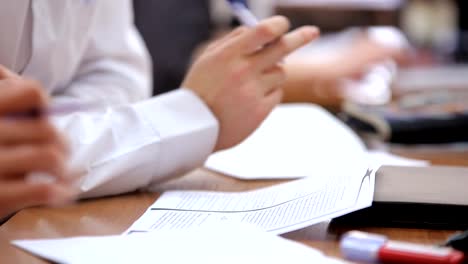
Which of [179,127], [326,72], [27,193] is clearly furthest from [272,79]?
[326,72]

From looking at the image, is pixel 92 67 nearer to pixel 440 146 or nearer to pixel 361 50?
pixel 440 146

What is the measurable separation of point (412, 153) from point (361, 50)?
1.09 meters

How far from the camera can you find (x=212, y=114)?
1.01m

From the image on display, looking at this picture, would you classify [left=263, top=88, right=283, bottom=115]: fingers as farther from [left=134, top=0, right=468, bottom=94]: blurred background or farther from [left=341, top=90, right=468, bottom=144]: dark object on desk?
[left=134, top=0, right=468, bottom=94]: blurred background

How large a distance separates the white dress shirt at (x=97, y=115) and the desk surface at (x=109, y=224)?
0.03m

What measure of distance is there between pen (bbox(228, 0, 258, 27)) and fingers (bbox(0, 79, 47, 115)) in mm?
519

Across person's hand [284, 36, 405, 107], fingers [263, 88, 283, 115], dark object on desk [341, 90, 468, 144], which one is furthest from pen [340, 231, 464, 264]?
person's hand [284, 36, 405, 107]

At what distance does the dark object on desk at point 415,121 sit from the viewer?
4.33ft

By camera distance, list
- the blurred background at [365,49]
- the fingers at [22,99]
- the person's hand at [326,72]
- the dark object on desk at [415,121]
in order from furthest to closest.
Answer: the person's hand at [326,72], the blurred background at [365,49], the dark object on desk at [415,121], the fingers at [22,99]

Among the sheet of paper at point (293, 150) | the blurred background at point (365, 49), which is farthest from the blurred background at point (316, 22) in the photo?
the sheet of paper at point (293, 150)

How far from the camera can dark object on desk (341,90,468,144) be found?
4.33 ft

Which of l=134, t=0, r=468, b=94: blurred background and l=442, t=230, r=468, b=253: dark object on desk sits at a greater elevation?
l=442, t=230, r=468, b=253: dark object on desk

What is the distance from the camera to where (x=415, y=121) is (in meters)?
1.34

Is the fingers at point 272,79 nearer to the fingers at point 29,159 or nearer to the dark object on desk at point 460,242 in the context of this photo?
the dark object on desk at point 460,242
